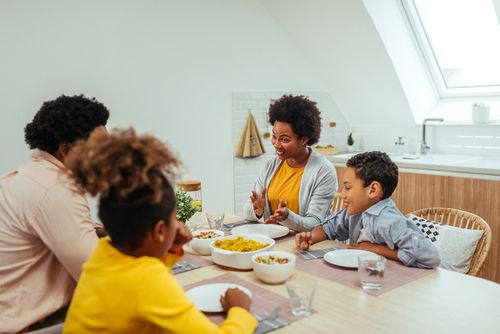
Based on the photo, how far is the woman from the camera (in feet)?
8.05

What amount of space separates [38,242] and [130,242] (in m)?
0.65

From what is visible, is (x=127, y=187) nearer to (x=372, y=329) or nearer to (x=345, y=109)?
(x=372, y=329)

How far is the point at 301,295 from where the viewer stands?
1358 millimetres

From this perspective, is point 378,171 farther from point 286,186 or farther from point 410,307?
point 286,186

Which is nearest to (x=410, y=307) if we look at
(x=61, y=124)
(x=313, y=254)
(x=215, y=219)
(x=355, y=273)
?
(x=355, y=273)

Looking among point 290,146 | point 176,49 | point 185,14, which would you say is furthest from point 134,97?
point 290,146

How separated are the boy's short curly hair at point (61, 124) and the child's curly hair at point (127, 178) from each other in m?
0.69

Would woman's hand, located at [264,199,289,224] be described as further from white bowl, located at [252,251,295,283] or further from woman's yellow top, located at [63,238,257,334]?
woman's yellow top, located at [63,238,257,334]

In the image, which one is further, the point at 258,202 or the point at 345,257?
the point at 258,202

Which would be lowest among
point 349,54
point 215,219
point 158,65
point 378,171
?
point 215,219

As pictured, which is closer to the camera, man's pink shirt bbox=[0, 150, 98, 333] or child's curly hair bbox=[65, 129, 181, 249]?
child's curly hair bbox=[65, 129, 181, 249]

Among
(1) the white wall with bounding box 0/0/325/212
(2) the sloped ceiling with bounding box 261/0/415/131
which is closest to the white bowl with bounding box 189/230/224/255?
(1) the white wall with bounding box 0/0/325/212

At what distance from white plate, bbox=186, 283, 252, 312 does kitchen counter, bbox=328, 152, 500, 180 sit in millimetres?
2337

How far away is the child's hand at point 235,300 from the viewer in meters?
1.32
